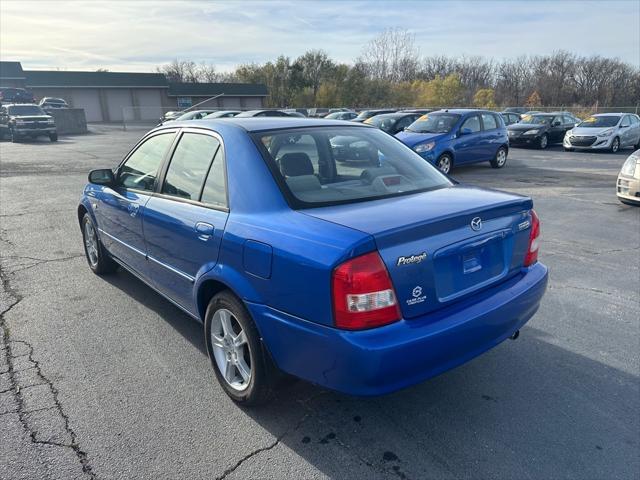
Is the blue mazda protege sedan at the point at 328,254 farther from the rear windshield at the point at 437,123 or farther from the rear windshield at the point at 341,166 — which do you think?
the rear windshield at the point at 437,123

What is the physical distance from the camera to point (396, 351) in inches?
85.7

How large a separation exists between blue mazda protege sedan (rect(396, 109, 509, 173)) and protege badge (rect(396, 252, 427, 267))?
9.93m

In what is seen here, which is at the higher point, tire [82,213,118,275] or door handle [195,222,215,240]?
door handle [195,222,215,240]

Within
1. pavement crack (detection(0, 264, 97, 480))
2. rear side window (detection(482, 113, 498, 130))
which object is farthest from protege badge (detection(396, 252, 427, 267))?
rear side window (detection(482, 113, 498, 130))

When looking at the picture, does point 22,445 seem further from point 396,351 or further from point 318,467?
point 396,351

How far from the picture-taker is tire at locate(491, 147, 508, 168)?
14.2 metres

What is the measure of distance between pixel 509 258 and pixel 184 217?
6.92 feet

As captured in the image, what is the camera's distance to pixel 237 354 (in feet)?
9.54

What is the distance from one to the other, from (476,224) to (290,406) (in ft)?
5.20

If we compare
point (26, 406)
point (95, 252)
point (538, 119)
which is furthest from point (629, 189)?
point (538, 119)

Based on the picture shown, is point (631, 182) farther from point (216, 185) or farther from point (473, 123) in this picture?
point (216, 185)

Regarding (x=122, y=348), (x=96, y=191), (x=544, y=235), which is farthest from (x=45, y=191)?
(x=544, y=235)

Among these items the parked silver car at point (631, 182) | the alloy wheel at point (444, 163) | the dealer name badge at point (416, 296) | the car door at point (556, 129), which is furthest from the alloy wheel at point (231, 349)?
the car door at point (556, 129)

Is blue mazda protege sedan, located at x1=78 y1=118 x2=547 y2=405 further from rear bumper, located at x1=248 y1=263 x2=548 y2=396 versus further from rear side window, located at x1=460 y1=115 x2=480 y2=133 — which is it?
rear side window, located at x1=460 y1=115 x2=480 y2=133
